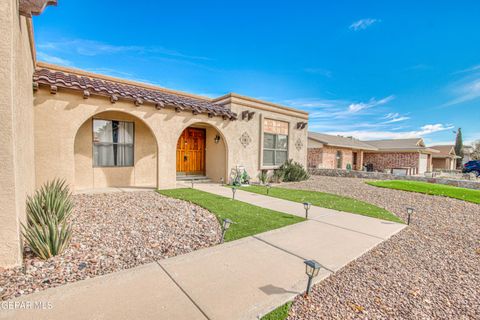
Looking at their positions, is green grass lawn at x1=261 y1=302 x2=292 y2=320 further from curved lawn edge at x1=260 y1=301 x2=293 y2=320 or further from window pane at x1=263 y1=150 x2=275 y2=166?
window pane at x1=263 y1=150 x2=275 y2=166

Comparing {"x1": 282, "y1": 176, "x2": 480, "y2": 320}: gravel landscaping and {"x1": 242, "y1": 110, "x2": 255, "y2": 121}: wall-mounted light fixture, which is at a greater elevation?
{"x1": 242, "y1": 110, "x2": 255, "y2": 121}: wall-mounted light fixture

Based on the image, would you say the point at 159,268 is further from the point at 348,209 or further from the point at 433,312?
the point at 348,209

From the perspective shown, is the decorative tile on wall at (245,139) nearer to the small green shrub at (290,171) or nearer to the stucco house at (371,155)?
the small green shrub at (290,171)

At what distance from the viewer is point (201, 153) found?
495 inches

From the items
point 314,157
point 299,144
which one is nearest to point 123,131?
point 299,144

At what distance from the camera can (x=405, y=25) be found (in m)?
12.3

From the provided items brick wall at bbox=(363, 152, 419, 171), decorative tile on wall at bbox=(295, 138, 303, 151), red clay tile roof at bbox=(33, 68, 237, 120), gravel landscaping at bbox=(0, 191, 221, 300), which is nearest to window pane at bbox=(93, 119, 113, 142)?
red clay tile roof at bbox=(33, 68, 237, 120)

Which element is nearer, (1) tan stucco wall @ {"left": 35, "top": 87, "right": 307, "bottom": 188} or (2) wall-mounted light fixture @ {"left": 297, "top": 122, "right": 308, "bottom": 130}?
(1) tan stucco wall @ {"left": 35, "top": 87, "right": 307, "bottom": 188}

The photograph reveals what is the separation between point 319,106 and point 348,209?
28828mm

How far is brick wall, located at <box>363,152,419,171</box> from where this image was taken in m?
25.2

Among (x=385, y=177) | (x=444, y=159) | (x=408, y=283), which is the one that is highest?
(x=444, y=159)

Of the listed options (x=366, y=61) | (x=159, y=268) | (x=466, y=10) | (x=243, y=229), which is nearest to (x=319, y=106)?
(x=366, y=61)

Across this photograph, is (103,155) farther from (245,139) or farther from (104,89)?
(245,139)

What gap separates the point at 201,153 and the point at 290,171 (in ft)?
19.7
